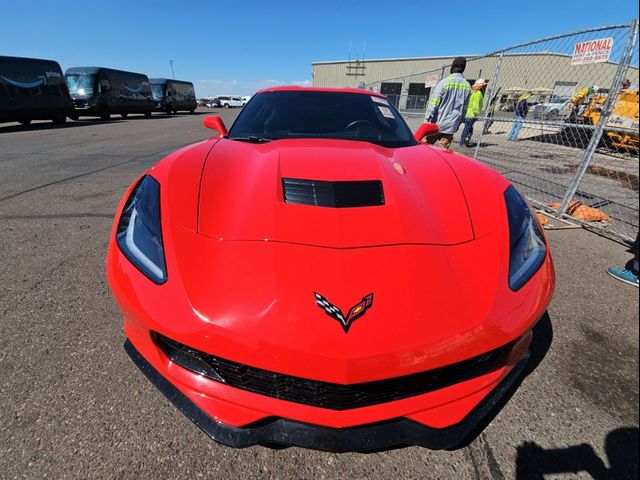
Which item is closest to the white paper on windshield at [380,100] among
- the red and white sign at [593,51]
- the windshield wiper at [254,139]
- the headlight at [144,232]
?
the windshield wiper at [254,139]

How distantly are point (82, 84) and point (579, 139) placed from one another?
21.3 metres

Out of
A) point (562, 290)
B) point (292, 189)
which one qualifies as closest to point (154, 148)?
point (292, 189)

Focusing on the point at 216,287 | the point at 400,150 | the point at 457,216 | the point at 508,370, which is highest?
the point at 400,150

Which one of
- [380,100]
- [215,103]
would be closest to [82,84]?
[380,100]

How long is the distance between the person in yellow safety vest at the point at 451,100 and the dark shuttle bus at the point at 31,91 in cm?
1560

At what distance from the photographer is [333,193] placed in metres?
1.50

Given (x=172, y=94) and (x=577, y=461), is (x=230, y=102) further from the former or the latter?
(x=577, y=461)

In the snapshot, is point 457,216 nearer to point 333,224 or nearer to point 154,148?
point 333,224

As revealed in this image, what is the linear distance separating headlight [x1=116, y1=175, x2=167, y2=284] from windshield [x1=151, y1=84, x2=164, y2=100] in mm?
29462

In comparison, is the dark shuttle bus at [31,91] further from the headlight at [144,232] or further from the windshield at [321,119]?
the headlight at [144,232]

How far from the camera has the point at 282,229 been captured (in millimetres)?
1314

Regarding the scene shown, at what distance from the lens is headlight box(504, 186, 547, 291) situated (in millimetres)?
1309

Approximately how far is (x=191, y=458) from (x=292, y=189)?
3.80 ft

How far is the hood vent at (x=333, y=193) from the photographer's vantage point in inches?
57.6
